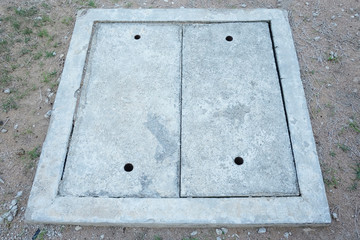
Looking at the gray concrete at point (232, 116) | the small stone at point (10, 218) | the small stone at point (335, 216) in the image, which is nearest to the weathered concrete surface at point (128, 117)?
the gray concrete at point (232, 116)

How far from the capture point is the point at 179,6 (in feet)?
12.5

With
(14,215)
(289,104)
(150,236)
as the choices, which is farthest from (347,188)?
(14,215)

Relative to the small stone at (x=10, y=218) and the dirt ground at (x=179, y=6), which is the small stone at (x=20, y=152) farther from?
the small stone at (x=10, y=218)

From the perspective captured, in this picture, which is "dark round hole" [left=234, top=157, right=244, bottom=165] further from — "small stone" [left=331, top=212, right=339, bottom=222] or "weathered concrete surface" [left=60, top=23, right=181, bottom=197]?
"small stone" [left=331, top=212, right=339, bottom=222]

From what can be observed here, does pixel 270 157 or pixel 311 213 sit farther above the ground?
pixel 270 157

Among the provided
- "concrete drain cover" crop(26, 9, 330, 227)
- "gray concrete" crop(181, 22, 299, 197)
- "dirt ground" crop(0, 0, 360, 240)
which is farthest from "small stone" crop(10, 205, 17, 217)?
"gray concrete" crop(181, 22, 299, 197)

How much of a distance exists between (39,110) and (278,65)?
2470 millimetres

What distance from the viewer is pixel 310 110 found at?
3105mm

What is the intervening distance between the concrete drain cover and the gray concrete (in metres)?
0.01

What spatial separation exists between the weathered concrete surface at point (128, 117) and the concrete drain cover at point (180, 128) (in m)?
0.01

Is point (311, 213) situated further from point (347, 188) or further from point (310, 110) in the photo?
point (310, 110)

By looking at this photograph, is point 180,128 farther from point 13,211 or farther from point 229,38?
point 13,211

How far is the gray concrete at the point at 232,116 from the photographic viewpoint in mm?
2646

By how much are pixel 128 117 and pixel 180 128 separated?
1.65ft
